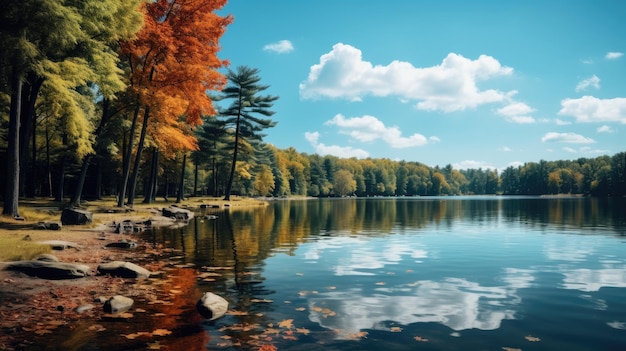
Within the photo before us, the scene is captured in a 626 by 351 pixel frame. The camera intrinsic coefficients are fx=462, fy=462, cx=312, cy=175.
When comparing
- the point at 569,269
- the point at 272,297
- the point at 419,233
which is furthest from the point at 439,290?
the point at 419,233

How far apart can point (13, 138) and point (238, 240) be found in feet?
37.1

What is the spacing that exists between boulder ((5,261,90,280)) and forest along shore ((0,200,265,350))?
148mm

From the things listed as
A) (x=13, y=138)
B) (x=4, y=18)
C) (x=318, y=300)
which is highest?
(x=4, y=18)

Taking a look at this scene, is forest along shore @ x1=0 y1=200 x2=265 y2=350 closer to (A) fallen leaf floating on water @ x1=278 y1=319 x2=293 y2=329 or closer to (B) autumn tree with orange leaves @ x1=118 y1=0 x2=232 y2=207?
(A) fallen leaf floating on water @ x1=278 y1=319 x2=293 y2=329

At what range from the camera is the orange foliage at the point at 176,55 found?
29.3 metres

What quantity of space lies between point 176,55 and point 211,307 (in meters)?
25.2

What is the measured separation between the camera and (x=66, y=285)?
34.9 feet

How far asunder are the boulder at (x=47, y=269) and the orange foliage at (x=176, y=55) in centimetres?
1974

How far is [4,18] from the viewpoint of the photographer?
60.4ft

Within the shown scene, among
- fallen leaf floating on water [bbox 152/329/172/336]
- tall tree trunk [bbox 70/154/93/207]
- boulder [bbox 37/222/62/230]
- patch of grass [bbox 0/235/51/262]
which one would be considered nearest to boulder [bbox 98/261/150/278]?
patch of grass [bbox 0/235/51/262]

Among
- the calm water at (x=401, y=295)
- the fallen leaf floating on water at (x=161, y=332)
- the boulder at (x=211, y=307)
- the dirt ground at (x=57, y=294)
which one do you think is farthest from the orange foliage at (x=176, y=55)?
the fallen leaf floating on water at (x=161, y=332)

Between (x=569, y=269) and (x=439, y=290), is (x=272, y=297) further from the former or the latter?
(x=569, y=269)

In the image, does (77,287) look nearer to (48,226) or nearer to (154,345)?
(154,345)

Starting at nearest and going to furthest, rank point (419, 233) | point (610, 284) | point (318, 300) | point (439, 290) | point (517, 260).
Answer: point (318, 300) → point (439, 290) → point (610, 284) → point (517, 260) → point (419, 233)
